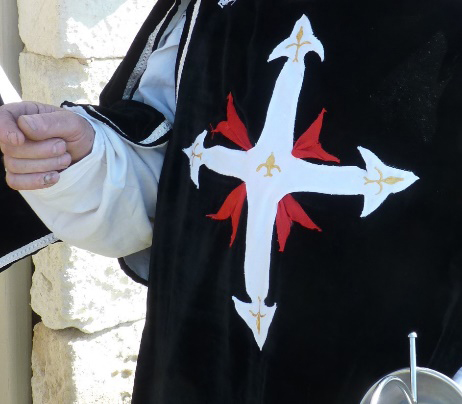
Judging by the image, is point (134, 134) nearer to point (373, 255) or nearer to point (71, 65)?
point (373, 255)

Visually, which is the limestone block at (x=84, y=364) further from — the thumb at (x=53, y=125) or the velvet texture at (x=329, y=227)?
the thumb at (x=53, y=125)

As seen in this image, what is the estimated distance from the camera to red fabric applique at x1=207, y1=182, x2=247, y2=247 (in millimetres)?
1238

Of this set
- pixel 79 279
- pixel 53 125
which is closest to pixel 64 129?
pixel 53 125

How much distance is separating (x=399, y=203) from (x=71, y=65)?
1.29 metres

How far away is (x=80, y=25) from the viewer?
207cm

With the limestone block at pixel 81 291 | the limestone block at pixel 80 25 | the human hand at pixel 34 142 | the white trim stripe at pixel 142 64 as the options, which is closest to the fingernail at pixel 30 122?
the human hand at pixel 34 142

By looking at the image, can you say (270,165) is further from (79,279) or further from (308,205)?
(79,279)

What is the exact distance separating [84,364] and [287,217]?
1362mm

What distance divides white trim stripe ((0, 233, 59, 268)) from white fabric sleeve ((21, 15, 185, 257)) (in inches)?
3.0

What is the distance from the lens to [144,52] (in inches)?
58.6

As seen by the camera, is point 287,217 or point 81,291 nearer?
point 287,217

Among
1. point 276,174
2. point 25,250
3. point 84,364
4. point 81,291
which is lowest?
point 84,364

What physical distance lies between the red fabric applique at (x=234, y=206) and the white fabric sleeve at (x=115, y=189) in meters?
0.19

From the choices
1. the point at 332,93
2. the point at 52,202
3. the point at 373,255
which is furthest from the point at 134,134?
the point at 373,255
